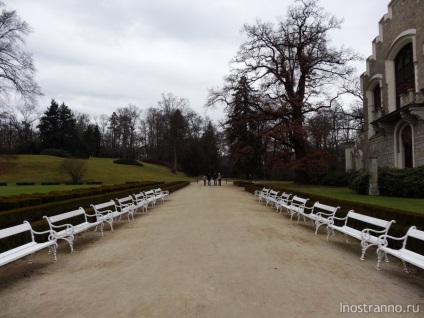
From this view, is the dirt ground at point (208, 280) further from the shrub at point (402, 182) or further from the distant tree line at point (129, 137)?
the distant tree line at point (129, 137)

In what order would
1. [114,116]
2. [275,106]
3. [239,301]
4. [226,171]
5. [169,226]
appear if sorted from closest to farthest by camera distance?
1. [239,301]
2. [169,226]
3. [275,106]
4. [226,171]
5. [114,116]

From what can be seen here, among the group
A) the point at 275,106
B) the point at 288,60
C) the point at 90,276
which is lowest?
the point at 90,276

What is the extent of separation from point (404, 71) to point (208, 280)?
89.4 feet

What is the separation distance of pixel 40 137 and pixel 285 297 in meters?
83.4

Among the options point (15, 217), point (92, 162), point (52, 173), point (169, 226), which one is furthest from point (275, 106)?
point (92, 162)

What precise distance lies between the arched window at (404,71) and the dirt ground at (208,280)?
69.7 ft

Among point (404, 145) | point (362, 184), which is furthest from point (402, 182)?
point (404, 145)

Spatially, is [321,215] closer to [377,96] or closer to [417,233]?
[417,233]

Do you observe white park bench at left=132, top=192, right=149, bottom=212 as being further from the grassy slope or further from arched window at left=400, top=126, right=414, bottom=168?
the grassy slope

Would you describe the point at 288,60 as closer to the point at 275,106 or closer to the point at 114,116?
the point at 275,106

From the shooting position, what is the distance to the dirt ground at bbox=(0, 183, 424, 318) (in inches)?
178

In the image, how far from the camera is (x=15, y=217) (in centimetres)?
989

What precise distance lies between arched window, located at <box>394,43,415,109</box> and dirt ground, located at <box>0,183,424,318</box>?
21243 mm

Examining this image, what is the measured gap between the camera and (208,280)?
18.4 ft
